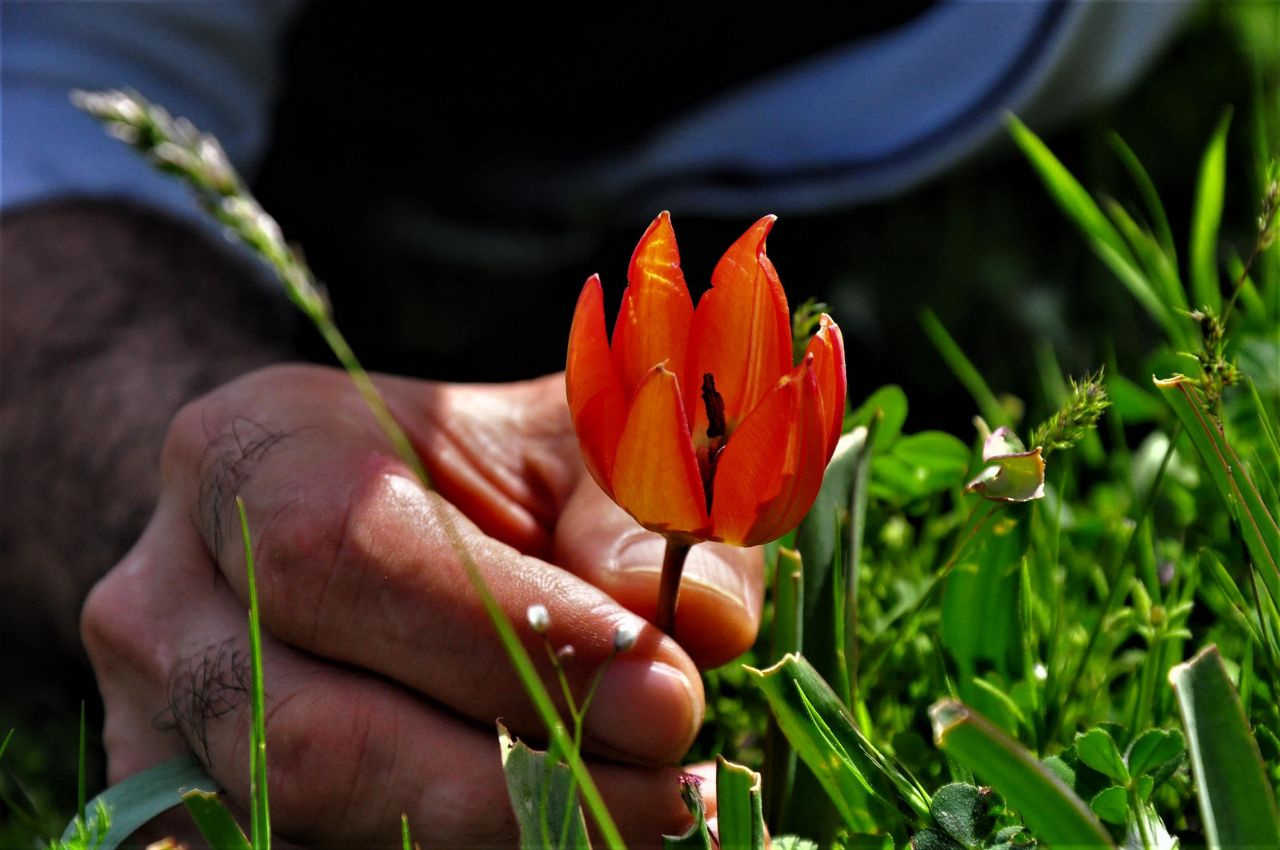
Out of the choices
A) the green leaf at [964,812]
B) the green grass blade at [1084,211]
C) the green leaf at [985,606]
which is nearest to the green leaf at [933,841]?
the green leaf at [964,812]

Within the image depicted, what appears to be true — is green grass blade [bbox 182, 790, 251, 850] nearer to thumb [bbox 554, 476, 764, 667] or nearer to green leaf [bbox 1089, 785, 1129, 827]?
thumb [bbox 554, 476, 764, 667]

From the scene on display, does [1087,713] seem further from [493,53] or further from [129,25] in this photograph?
[129,25]

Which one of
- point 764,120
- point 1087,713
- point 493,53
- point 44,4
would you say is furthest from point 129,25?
point 1087,713


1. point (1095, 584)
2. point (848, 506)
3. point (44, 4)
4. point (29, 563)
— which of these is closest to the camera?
point (848, 506)

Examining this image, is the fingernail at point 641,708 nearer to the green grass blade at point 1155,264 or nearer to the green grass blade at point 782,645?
the green grass blade at point 782,645

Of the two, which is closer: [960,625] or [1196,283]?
[960,625]

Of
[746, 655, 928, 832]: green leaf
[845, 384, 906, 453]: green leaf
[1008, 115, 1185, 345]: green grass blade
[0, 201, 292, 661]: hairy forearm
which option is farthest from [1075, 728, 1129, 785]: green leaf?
[0, 201, 292, 661]: hairy forearm

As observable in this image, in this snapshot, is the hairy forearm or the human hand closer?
the human hand
